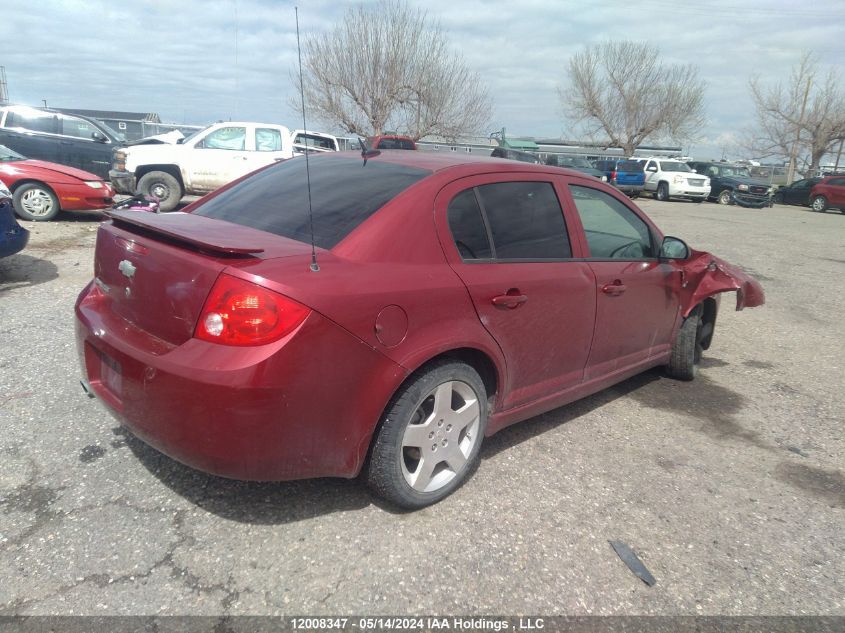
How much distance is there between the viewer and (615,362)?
12.4 feet

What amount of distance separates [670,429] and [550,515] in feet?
4.70

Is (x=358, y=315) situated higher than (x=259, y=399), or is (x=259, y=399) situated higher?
(x=358, y=315)

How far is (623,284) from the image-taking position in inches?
142

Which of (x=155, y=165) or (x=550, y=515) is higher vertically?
(x=155, y=165)

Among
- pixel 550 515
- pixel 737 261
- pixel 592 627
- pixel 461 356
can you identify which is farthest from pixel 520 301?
pixel 737 261

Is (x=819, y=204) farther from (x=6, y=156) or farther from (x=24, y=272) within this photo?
(x=24, y=272)

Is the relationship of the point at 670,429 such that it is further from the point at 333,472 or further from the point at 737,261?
the point at 737,261

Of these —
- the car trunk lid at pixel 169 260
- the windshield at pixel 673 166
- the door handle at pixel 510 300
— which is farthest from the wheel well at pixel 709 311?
the windshield at pixel 673 166

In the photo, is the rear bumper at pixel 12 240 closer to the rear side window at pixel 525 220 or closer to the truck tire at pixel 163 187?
the rear side window at pixel 525 220

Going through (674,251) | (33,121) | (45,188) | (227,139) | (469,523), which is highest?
(33,121)

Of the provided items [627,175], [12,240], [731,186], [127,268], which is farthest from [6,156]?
[731,186]

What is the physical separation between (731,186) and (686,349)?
91.5 feet

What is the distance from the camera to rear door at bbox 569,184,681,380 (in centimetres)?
351

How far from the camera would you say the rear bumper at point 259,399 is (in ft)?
6.98
